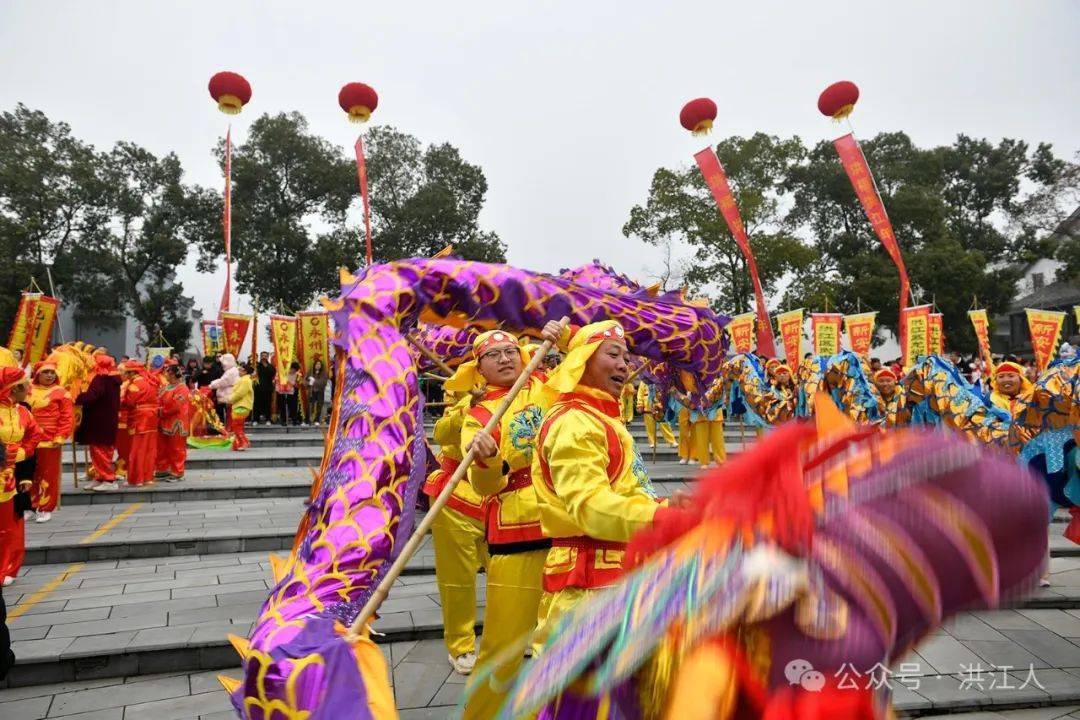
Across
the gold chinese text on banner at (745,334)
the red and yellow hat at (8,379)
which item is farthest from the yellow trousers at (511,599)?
the gold chinese text on banner at (745,334)

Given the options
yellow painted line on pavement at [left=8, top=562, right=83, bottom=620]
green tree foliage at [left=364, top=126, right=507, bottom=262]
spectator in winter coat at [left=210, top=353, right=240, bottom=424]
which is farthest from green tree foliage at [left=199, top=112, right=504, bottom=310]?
yellow painted line on pavement at [left=8, top=562, right=83, bottom=620]

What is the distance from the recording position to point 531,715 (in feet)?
4.20

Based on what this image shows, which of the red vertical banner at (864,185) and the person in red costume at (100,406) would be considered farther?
the red vertical banner at (864,185)

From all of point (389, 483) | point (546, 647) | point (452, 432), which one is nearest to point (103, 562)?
point (452, 432)

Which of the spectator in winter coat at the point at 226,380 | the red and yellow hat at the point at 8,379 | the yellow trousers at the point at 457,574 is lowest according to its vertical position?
the yellow trousers at the point at 457,574

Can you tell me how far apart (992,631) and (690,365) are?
4045mm

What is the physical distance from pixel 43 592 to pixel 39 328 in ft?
21.9

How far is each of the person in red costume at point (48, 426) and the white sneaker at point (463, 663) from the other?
5.43m

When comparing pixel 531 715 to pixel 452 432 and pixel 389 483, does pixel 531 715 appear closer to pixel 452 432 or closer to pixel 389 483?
pixel 389 483

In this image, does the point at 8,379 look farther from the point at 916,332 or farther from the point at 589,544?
the point at 916,332

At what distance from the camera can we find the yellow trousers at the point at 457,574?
169 inches

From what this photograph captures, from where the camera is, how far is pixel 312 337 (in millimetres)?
16000

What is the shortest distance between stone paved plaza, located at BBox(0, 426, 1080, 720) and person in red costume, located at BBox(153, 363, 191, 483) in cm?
280

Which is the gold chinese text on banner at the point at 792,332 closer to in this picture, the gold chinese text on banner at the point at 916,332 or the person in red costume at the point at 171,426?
the gold chinese text on banner at the point at 916,332
